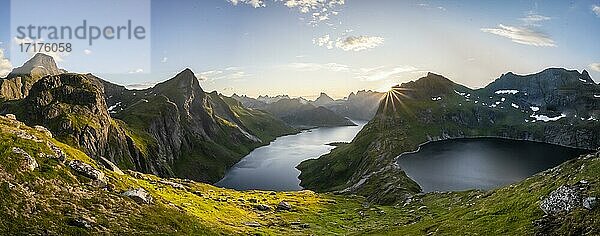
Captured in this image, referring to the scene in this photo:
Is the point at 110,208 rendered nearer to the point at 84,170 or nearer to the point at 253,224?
the point at 84,170

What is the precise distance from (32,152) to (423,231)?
5832 cm

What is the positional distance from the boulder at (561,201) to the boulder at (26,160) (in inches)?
2474

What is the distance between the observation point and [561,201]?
144 ft

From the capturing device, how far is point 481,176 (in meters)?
193

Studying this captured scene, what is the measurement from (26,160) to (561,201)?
64.9 meters

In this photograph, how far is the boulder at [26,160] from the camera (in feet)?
178

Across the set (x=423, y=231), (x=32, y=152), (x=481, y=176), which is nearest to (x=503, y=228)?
(x=423, y=231)

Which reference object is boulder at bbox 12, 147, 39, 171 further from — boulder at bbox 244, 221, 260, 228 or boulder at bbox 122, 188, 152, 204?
boulder at bbox 244, 221, 260, 228

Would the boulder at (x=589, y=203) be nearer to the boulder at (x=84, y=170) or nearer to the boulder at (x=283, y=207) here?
the boulder at (x=84, y=170)

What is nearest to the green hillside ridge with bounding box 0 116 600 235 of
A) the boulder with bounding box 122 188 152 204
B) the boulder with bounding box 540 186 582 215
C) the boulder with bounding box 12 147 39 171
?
the boulder with bounding box 12 147 39 171

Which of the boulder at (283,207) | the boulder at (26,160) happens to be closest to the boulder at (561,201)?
the boulder at (26,160)

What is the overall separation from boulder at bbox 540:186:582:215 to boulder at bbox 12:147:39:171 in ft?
206

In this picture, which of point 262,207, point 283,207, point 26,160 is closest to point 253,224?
point 262,207

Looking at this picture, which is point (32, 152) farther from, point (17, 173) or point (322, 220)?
point (322, 220)
